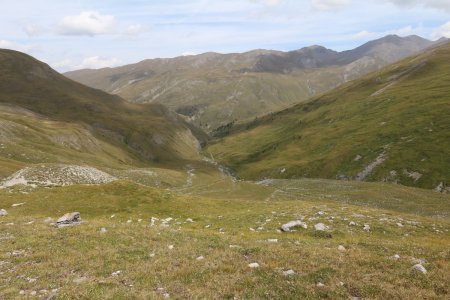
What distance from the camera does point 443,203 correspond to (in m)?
70.4

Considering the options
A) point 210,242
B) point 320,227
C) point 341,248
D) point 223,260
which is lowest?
point 320,227

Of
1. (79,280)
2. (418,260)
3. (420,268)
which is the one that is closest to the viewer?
(79,280)

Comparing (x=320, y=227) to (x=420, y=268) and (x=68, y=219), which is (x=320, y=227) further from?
A: (x=68, y=219)

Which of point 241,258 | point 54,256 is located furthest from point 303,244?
point 54,256

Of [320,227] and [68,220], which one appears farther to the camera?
[320,227]

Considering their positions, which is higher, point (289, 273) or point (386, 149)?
point (289, 273)

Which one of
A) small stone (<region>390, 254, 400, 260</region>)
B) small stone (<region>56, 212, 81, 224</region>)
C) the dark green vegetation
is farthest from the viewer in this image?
small stone (<region>56, 212, 81, 224</region>)

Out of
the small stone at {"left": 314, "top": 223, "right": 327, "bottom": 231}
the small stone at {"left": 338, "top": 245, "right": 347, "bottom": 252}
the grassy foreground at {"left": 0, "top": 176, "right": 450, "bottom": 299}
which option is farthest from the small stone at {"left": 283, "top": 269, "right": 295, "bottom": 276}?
the small stone at {"left": 314, "top": 223, "right": 327, "bottom": 231}

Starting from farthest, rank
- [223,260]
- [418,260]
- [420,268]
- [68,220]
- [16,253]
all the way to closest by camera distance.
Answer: [68,220]
[16,253]
[223,260]
[418,260]
[420,268]

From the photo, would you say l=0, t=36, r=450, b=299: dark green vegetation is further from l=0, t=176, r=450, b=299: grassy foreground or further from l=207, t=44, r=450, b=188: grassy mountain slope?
l=207, t=44, r=450, b=188: grassy mountain slope

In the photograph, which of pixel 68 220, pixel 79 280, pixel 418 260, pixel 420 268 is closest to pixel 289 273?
pixel 420 268

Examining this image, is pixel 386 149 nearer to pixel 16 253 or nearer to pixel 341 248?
pixel 341 248

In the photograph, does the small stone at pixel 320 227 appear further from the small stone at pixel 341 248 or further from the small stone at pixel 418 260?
the small stone at pixel 418 260

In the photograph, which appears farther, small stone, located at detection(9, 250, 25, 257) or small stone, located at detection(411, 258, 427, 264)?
small stone, located at detection(9, 250, 25, 257)
